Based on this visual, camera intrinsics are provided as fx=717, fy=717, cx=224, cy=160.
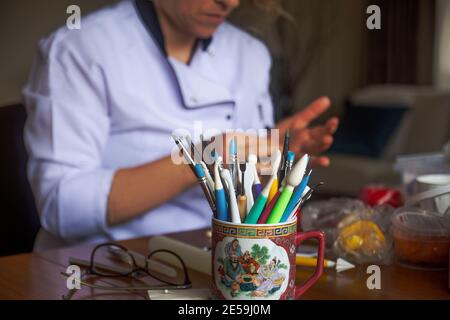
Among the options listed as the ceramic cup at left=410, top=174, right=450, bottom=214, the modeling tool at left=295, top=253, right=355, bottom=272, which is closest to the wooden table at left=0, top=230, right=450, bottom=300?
the modeling tool at left=295, top=253, right=355, bottom=272

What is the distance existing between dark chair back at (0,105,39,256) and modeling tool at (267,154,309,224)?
70 centimetres

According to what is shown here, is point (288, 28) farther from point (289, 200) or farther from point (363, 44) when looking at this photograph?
point (363, 44)

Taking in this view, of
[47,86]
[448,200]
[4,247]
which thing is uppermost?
[47,86]

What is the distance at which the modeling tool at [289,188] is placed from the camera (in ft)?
2.55

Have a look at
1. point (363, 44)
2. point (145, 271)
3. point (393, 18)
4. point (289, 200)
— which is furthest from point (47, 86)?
point (393, 18)

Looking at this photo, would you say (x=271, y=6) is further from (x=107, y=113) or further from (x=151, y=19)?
(x=107, y=113)

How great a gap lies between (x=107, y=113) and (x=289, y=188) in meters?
0.65

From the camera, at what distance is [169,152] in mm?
1422

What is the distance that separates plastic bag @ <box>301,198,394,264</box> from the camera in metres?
1.04

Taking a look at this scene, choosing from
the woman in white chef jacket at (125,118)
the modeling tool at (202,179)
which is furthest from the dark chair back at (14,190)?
the modeling tool at (202,179)

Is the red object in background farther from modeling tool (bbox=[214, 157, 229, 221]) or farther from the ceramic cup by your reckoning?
modeling tool (bbox=[214, 157, 229, 221])

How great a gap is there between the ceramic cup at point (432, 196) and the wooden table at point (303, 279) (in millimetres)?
122

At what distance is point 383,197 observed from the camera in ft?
4.24

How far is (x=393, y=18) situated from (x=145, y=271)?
2859mm
